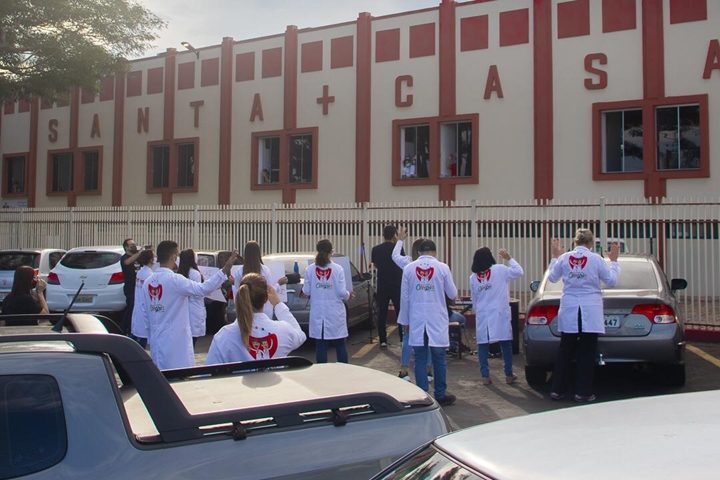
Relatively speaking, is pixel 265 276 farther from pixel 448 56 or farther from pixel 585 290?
pixel 448 56

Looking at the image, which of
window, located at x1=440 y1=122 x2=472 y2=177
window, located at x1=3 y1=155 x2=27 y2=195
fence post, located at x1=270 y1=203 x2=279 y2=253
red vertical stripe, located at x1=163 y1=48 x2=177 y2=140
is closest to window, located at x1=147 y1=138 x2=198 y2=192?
red vertical stripe, located at x1=163 y1=48 x2=177 y2=140

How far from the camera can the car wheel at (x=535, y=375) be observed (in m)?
7.83

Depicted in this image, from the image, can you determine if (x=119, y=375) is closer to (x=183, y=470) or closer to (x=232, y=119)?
(x=183, y=470)

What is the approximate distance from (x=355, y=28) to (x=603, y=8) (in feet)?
22.8

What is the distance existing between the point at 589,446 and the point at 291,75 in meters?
20.5

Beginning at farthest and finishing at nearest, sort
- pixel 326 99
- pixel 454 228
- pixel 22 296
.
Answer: pixel 326 99 → pixel 454 228 → pixel 22 296

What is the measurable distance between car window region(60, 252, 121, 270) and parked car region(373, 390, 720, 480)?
11.4 metres

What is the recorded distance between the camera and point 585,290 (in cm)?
700

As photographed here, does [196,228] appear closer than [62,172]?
Yes

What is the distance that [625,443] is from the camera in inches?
70.4

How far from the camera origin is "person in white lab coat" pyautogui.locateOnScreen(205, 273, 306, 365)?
15.3 feet

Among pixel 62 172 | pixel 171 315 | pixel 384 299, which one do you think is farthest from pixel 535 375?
pixel 62 172

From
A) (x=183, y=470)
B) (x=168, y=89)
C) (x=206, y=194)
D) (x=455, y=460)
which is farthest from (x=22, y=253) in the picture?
(x=455, y=460)

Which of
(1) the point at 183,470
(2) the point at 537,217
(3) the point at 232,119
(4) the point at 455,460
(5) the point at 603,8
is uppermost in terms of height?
(5) the point at 603,8
